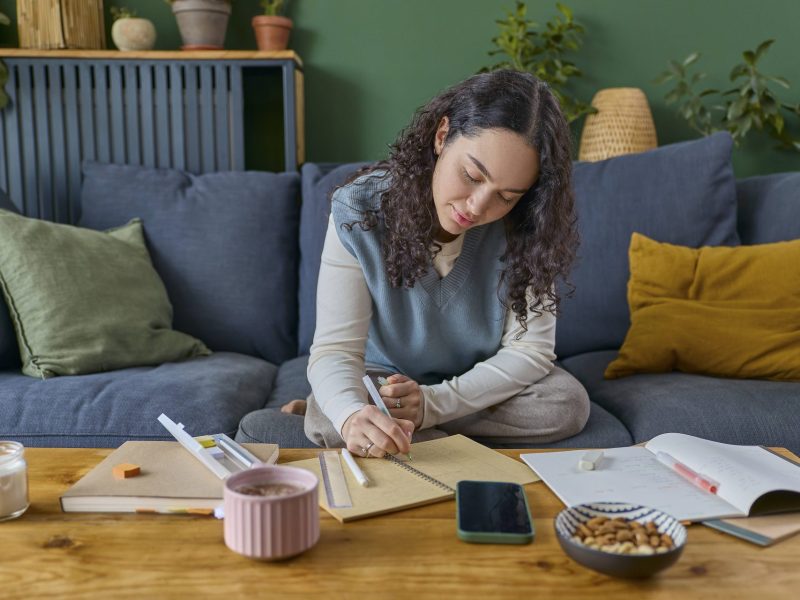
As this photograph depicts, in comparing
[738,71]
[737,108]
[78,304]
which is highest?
[738,71]

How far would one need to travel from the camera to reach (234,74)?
2.41 m

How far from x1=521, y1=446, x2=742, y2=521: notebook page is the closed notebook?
15.7 inches

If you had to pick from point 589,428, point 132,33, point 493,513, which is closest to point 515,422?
point 589,428

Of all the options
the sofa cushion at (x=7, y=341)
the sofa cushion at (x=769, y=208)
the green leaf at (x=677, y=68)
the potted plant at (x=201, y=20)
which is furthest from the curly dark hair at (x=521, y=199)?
the green leaf at (x=677, y=68)

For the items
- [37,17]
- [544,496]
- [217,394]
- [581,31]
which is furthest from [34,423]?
[581,31]

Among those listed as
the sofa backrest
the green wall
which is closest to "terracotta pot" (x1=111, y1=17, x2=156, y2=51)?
the green wall

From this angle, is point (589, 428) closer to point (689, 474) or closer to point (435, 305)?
point (435, 305)

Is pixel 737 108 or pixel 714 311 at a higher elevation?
pixel 737 108

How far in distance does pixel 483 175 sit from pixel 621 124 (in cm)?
137

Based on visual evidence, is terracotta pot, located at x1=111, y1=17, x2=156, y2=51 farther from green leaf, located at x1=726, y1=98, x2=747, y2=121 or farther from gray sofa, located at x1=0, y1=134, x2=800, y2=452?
green leaf, located at x1=726, y1=98, x2=747, y2=121

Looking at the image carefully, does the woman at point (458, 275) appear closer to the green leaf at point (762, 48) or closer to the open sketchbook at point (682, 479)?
the open sketchbook at point (682, 479)

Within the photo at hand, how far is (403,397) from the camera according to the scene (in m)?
1.26

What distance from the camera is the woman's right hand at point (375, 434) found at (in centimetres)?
102

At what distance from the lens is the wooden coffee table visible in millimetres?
694
